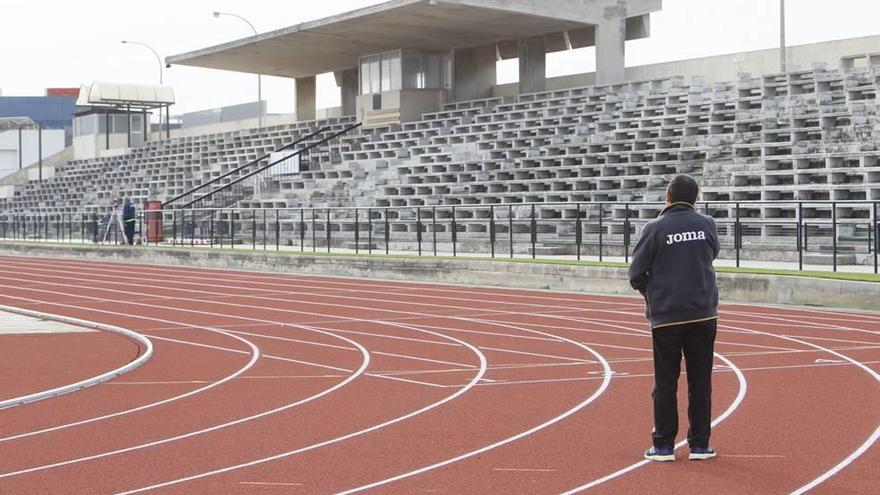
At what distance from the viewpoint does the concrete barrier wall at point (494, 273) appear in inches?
672

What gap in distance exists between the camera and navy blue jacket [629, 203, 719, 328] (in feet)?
22.9

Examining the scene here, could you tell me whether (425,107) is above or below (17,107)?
below

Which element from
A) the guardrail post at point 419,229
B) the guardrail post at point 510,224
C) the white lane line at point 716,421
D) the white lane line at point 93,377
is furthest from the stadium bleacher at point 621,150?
the white lane line at point 93,377

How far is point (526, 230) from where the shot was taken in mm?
25609

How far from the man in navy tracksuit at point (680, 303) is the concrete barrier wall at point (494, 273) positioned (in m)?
10.2

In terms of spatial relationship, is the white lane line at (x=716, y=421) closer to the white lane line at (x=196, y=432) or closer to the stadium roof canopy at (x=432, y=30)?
the white lane line at (x=196, y=432)

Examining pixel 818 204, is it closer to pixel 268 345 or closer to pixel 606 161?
pixel 268 345

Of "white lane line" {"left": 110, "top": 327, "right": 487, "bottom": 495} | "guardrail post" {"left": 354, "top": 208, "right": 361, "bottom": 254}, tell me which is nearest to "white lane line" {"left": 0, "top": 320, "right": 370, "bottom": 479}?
"white lane line" {"left": 110, "top": 327, "right": 487, "bottom": 495}

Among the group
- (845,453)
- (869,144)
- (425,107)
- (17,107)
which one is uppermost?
(17,107)

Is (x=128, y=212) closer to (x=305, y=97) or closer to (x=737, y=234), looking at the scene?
(x=305, y=97)

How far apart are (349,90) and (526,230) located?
29.1m

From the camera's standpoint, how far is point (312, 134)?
47594 mm

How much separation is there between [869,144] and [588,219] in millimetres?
6441

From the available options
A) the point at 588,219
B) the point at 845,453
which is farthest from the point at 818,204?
the point at 845,453
